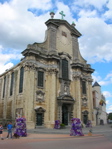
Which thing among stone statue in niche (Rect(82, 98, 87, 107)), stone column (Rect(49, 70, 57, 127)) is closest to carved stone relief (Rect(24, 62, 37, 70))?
stone column (Rect(49, 70, 57, 127))

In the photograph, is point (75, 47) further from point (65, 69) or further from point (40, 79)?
point (40, 79)

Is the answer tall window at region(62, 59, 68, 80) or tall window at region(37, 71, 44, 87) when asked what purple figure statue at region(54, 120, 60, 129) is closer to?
tall window at region(37, 71, 44, 87)

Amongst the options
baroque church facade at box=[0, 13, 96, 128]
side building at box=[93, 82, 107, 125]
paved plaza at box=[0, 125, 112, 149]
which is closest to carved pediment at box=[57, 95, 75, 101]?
baroque church facade at box=[0, 13, 96, 128]

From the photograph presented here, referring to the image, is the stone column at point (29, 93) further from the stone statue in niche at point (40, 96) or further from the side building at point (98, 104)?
the side building at point (98, 104)

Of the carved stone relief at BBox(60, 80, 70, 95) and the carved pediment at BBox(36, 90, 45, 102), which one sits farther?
the carved stone relief at BBox(60, 80, 70, 95)

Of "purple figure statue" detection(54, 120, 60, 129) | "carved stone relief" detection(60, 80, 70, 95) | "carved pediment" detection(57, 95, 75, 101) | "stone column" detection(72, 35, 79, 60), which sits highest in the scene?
"stone column" detection(72, 35, 79, 60)

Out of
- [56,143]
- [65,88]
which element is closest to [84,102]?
[65,88]

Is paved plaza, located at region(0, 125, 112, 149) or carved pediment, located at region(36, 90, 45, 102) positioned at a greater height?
carved pediment, located at region(36, 90, 45, 102)

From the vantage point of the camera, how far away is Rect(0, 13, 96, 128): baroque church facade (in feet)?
80.9

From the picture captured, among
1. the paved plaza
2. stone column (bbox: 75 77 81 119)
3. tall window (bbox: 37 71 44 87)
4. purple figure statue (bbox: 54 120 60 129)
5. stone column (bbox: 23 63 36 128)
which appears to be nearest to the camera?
the paved plaza

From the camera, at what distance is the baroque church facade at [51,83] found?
2467cm

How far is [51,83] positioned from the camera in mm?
26531

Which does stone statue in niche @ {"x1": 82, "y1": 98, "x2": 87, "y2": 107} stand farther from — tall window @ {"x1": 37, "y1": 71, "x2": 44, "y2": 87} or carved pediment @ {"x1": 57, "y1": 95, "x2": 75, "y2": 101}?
tall window @ {"x1": 37, "y1": 71, "x2": 44, "y2": 87}

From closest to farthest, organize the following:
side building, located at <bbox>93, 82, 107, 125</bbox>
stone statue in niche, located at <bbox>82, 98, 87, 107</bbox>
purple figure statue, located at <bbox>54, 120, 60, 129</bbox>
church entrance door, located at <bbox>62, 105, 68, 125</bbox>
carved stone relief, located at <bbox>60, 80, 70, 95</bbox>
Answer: purple figure statue, located at <bbox>54, 120, 60, 129</bbox> < church entrance door, located at <bbox>62, 105, 68, 125</bbox> < carved stone relief, located at <bbox>60, 80, 70, 95</bbox> < stone statue in niche, located at <bbox>82, 98, 87, 107</bbox> < side building, located at <bbox>93, 82, 107, 125</bbox>
